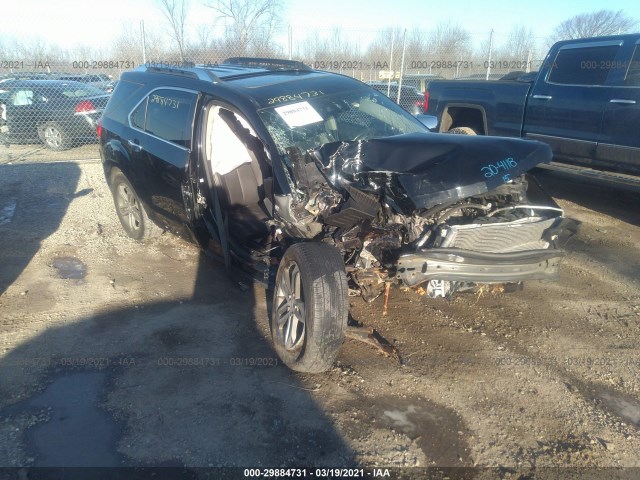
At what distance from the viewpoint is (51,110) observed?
1119 centimetres

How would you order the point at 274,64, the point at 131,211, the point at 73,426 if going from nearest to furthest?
the point at 73,426, the point at 274,64, the point at 131,211

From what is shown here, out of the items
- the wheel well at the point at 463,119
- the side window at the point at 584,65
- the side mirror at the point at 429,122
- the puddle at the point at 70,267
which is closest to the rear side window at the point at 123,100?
the puddle at the point at 70,267

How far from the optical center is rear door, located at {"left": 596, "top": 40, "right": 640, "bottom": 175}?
5836 mm

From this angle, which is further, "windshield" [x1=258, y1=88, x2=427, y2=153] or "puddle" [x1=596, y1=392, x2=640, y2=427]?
"windshield" [x1=258, y1=88, x2=427, y2=153]

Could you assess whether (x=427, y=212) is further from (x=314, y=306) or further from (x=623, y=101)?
(x=623, y=101)

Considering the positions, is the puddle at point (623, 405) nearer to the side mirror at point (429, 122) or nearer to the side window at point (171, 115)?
the side mirror at point (429, 122)

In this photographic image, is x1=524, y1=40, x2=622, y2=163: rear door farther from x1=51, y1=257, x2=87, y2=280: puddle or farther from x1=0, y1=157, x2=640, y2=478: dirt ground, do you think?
x1=51, y1=257, x2=87, y2=280: puddle

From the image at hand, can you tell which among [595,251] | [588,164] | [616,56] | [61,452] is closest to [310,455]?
[61,452]

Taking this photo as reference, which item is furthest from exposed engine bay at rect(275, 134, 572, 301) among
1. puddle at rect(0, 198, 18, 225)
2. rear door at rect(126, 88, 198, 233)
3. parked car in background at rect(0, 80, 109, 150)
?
parked car in background at rect(0, 80, 109, 150)

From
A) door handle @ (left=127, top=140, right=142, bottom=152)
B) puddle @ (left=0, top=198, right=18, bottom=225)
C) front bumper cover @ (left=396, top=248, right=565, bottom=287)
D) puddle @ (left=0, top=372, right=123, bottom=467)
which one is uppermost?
door handle @ (left=127, top=140, right=142, bottom=152)

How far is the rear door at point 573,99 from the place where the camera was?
6.25 metres

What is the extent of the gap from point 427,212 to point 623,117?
4.07 metres

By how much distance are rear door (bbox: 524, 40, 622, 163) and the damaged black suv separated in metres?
2.97

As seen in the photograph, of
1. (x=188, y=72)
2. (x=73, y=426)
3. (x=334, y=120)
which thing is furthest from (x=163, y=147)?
(x=73, y=426)
